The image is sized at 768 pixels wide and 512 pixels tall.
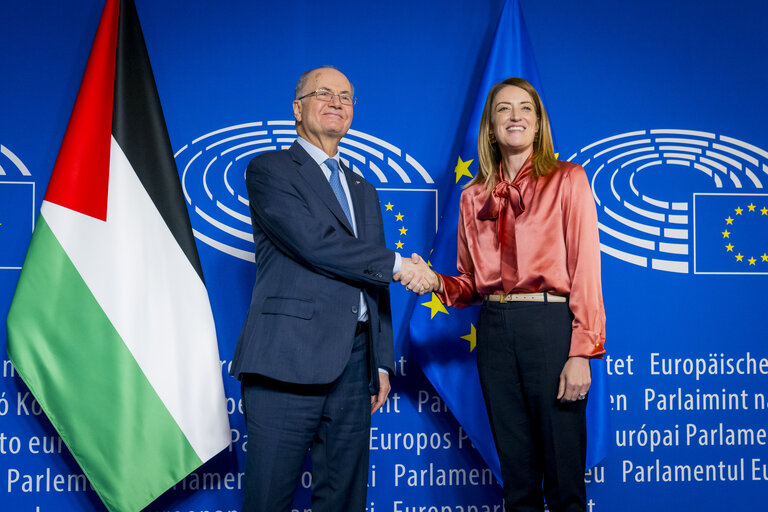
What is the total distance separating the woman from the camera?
6.07 feet

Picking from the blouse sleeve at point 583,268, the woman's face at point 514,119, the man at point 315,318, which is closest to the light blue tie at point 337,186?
the man at point 315,318

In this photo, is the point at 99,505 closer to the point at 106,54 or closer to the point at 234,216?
the point at 234,216

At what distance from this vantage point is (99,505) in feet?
8.38

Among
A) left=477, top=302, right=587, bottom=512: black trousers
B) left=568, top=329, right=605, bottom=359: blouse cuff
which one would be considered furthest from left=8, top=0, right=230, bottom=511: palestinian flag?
left=568, top=329, right=605, bottom=359: blouse cuff

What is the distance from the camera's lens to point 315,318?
185 cm

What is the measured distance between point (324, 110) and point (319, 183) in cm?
26

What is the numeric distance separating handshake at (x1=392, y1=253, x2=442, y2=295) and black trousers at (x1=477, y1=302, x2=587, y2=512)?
0.21m

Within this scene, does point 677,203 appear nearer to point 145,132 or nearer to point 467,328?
point 467,328

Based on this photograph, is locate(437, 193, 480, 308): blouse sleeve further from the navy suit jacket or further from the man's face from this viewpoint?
the man's face

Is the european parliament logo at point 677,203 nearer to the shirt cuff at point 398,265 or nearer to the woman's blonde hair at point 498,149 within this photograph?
the woman's blonde hair at point 498,149

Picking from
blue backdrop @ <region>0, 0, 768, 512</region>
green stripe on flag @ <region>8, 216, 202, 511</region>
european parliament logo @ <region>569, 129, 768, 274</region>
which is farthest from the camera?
european parliament logo @ <region>569, 129, 768, 274</region>

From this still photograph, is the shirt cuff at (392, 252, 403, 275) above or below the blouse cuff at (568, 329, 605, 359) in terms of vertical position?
above

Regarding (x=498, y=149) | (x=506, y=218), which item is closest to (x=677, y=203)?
(x=498, y=149)

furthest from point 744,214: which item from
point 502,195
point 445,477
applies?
point 445,477
